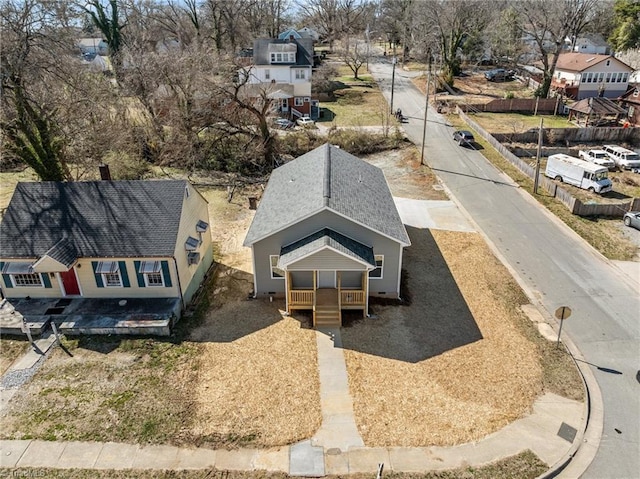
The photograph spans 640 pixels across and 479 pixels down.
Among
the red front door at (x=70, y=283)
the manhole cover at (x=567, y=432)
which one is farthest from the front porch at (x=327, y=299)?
the red front door at (x=70, y=283)

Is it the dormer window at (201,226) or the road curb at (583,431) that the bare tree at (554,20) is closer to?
the road curb at (583,431)

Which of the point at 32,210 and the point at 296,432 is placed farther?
the point at 32,210

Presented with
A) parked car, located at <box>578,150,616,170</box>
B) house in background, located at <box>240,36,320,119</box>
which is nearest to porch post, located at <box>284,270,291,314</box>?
parked car, located at <box>578,150,616,170</box>

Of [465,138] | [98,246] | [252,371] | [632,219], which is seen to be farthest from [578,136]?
[98,246]

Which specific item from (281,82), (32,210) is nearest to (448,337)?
(32,210)

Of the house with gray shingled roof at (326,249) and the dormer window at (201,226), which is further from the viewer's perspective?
the dormer window at (201,226)

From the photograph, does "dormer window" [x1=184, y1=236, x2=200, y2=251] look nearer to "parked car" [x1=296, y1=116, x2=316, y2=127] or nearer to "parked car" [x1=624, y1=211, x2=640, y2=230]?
"parked car" [x1=624, y1=211, x2=640, y2=230]

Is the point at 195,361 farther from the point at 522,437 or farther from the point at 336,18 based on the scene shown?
the point at 336,18

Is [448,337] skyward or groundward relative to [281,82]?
groundward
